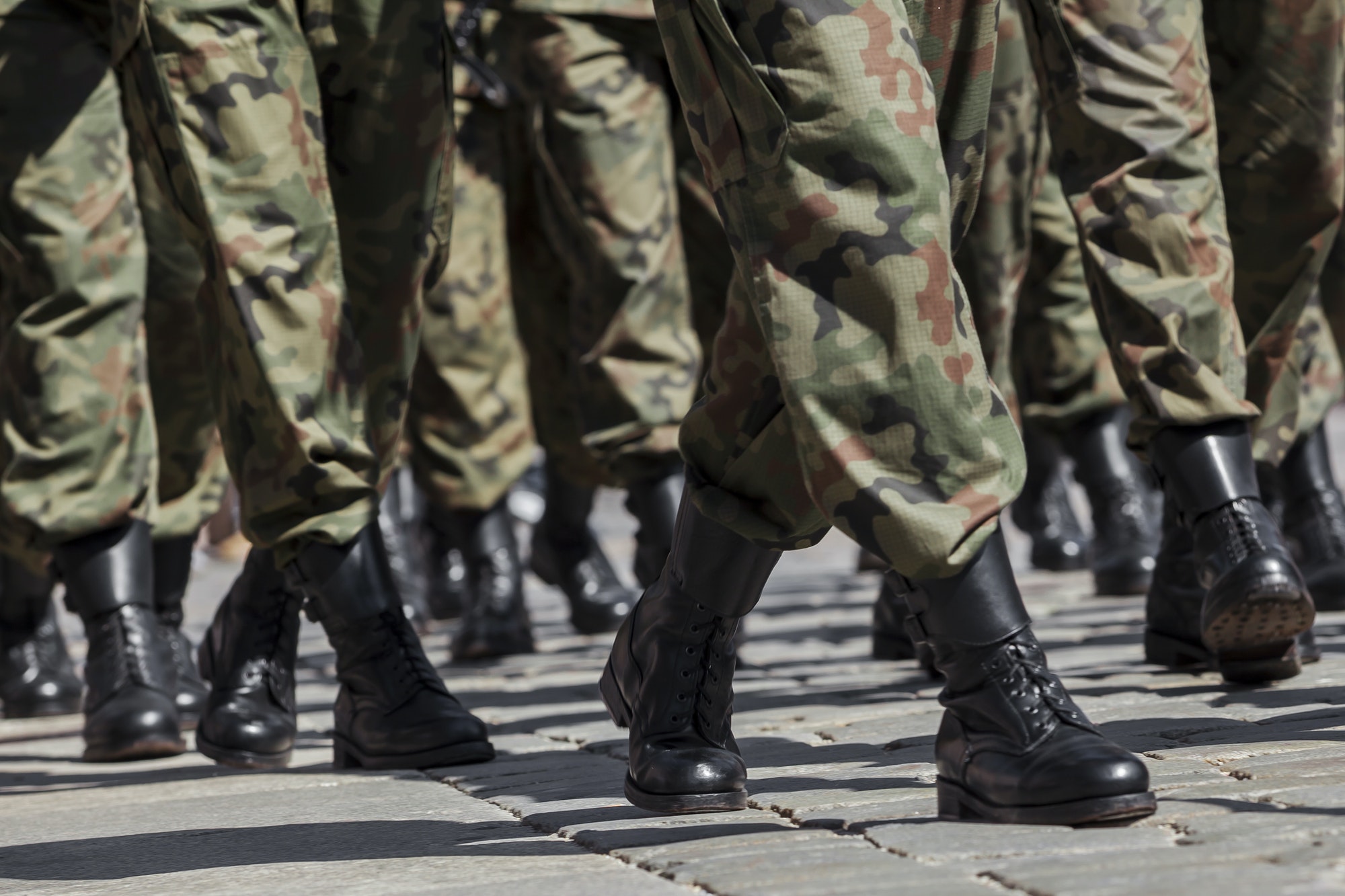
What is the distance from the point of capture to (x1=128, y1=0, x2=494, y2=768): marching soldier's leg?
8.23ft

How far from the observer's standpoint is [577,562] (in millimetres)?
4625

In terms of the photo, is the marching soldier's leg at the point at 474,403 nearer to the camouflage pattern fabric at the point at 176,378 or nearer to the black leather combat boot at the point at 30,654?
the camouflage pattern fabric at the point at 176,378

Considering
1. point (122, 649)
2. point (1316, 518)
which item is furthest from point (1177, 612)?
point (122, 649)

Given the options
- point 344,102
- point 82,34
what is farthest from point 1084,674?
point 82,34

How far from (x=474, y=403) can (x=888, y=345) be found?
275 centimetres

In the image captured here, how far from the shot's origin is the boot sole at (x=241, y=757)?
2.65 metres

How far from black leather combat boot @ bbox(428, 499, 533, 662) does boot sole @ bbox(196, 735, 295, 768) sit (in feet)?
4.74

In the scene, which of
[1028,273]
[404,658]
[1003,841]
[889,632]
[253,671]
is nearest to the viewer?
[1003,841]

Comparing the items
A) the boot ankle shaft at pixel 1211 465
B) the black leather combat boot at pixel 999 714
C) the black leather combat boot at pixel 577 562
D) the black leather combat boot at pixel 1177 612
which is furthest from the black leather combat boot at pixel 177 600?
the black leather combat boot at pixel 999 714

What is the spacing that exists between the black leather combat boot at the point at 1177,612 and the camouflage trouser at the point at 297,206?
1.25 meters

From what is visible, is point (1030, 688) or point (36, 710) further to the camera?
point (36, 710)

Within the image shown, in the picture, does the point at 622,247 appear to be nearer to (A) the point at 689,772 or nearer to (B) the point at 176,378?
(B) the point at 176,378

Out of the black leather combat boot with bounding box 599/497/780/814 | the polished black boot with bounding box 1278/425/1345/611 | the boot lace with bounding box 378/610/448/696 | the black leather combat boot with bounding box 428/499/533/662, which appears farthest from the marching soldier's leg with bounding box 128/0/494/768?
the polished black boot with bounding box 1278/425/1345/611

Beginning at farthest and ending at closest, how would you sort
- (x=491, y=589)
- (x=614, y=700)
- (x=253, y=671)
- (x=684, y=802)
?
(x=491, y=589)
(x=253, y=671)
(x=614, y=700)
(x=684, y=802)
